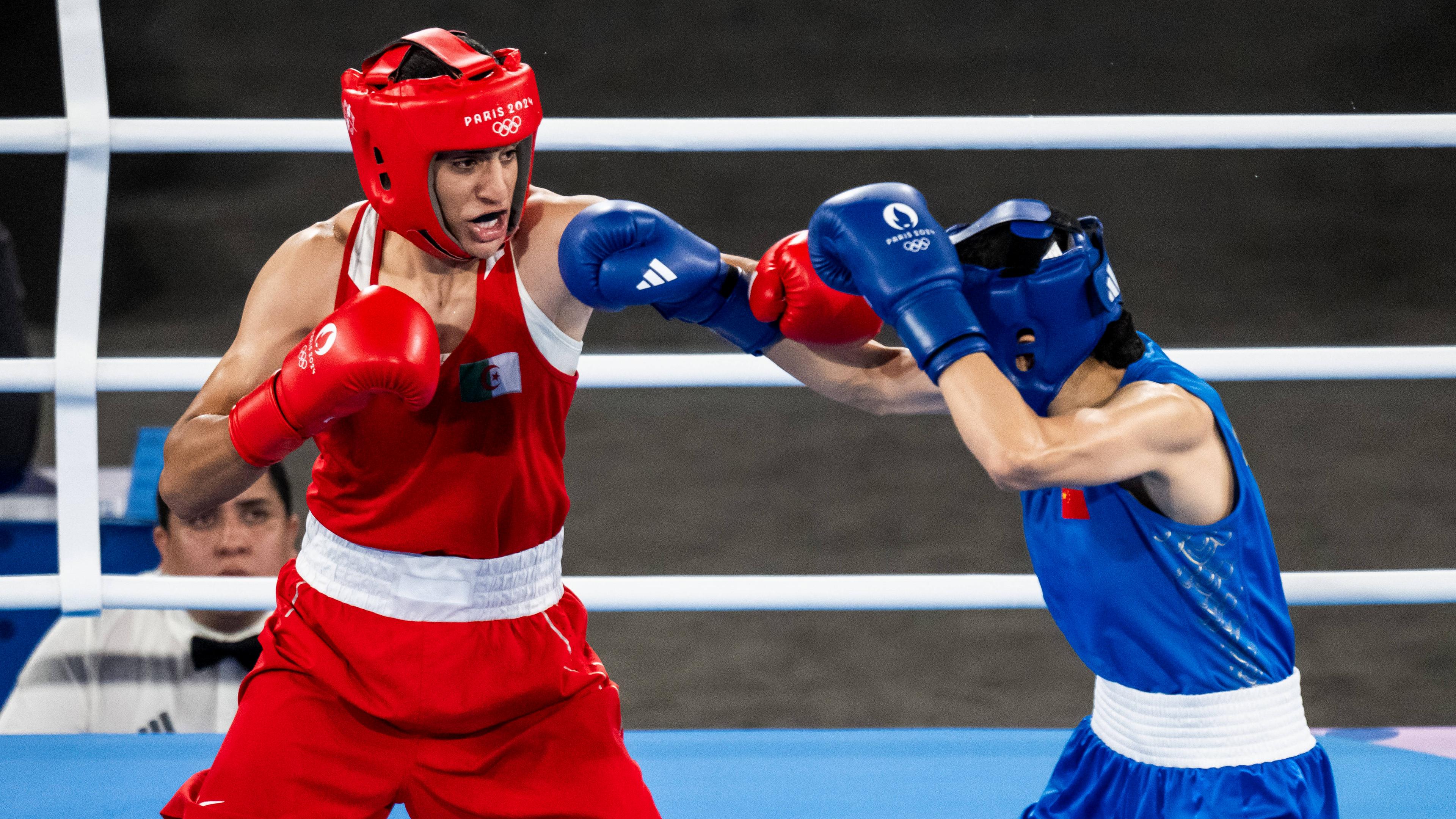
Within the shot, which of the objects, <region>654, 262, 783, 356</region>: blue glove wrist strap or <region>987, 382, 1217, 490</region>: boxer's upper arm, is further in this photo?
<region>654, 262, 783, 356</region>: blue glove wrist strap

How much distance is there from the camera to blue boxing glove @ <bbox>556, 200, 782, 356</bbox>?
5.51ft

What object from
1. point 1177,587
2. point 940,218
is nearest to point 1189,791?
point 1177,587

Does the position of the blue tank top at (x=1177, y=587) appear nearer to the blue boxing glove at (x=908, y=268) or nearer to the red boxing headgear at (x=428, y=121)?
the blue boxing glove at (x=908, y=268)

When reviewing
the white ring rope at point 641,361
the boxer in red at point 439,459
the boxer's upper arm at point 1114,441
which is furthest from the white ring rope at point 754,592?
the boxer's upper arm at point 1114,441

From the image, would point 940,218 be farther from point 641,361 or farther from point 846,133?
point 641,361

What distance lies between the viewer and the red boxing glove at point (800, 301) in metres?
1.76

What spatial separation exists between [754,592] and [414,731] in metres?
0.69

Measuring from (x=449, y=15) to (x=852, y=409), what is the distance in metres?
4.81

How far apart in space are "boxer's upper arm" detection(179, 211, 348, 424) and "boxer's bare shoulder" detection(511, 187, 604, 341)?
25 centimetres

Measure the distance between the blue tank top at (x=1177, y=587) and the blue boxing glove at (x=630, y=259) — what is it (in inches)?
21.3

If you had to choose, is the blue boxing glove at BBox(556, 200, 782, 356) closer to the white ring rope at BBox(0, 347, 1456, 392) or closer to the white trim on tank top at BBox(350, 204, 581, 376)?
the white trim on tank top at BBox(350, 204, 581, 376)

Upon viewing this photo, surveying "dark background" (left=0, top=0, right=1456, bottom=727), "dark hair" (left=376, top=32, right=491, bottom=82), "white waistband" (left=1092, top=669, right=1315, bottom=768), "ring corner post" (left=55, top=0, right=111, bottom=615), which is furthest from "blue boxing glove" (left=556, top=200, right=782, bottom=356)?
"dark background" (left=0, top=0, right=1456, bottom=727)

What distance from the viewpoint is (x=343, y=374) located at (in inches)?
60.9

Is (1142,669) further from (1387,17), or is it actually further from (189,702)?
(1387,17)
